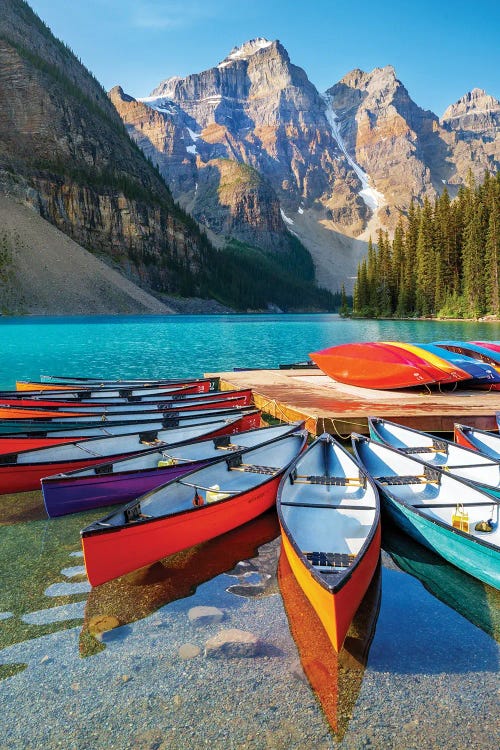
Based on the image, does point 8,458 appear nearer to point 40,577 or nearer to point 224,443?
point 40,577

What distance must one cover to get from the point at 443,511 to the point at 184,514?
4629 millimetres

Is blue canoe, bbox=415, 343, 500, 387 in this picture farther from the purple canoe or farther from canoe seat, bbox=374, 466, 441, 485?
canoe seat, bbox=374, 466, 441, 485

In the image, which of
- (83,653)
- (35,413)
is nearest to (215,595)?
(83,653)

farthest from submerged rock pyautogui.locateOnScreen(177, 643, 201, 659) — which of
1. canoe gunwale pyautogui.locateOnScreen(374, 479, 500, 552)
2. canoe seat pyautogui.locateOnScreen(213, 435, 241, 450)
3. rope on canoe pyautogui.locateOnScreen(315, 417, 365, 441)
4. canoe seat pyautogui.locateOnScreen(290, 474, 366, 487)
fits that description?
rope on canoe pyautogui.locateOnScreen(315, 417, 365, 441)

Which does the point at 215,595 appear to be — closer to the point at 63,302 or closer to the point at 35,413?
the point at 35,413

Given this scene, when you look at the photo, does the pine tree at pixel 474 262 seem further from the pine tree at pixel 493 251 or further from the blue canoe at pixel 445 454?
the blue canoe at pixel 445 454

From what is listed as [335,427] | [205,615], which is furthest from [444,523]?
[335,427]

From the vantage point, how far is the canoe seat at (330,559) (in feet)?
21.7

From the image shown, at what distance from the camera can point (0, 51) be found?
151 m

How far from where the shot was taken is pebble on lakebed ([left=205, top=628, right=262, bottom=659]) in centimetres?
586

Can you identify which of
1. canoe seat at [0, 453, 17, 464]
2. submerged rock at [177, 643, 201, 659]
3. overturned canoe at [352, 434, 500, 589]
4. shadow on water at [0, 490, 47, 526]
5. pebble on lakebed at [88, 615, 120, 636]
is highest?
canoe seat at [0, 453, 17, 464]

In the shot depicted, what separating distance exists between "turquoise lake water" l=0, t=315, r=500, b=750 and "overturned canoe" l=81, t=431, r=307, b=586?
0.47 meters

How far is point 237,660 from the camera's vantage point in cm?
573

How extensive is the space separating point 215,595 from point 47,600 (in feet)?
8.25
